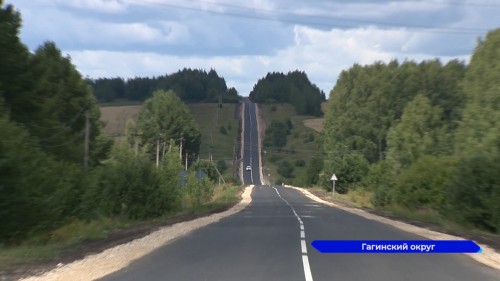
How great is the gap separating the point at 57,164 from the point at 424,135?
155 ft

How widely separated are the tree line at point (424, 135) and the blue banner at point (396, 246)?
8.97 meters

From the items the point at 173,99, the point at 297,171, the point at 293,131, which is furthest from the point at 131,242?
the point at 293,131

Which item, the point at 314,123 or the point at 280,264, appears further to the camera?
the point at 314,123

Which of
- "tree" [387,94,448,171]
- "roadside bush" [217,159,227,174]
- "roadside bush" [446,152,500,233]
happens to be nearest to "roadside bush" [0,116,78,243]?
"roadside bush" [446,152,500,233]

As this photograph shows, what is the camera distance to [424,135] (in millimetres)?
68062

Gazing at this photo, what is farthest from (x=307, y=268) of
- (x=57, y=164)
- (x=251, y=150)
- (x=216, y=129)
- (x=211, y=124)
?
(x=211, y=124)

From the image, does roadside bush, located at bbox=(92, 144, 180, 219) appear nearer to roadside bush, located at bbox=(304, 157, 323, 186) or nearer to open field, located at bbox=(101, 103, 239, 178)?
roadside bush, located at bbox=(304, 157, 323, 186)

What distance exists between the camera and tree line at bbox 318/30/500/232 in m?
28.4

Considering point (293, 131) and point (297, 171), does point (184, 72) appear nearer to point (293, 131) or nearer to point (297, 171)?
point (293, 131)

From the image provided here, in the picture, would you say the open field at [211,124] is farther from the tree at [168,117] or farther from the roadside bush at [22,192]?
the roadside bush at [22,192]

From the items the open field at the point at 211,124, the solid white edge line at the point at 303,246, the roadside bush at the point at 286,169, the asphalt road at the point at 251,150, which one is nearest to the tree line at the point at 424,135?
the solid white edge line at the point at 303,246

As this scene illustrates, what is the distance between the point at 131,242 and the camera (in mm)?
18391

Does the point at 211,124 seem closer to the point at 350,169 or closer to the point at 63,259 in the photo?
the point at 350,169

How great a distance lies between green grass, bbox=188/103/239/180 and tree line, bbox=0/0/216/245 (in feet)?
277
